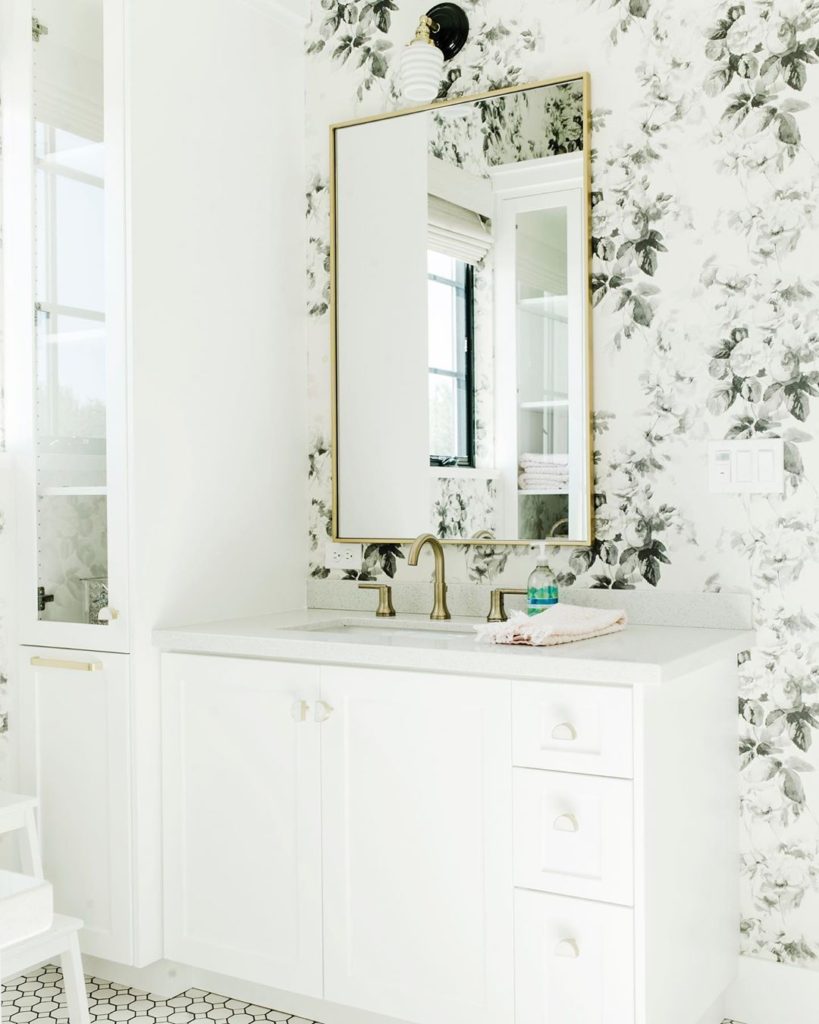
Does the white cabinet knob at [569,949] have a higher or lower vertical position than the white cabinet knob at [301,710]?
lower

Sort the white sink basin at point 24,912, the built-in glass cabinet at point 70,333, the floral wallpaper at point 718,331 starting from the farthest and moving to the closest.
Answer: the built-in glass cabinet at point 70,333
the floral wallpaper at point 718,331
the white sink basin at point 24,912

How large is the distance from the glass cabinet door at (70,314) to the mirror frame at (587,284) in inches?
25.8

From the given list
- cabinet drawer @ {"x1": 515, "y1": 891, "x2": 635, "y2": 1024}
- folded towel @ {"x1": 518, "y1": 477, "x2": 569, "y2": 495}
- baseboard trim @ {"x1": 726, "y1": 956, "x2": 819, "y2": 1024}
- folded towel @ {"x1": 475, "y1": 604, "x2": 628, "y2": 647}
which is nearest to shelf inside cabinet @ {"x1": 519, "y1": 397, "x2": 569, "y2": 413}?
folded towel @ {"x1": 518, "y1": 477, "x2": 569, "y2": 495}

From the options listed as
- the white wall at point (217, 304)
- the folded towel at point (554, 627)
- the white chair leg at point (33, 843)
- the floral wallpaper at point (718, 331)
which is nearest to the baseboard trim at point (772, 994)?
the floral wallpaper at point (718, 331)

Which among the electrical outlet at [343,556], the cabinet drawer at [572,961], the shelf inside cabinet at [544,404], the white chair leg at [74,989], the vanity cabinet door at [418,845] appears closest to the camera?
the cabinet drawer at [572,961]

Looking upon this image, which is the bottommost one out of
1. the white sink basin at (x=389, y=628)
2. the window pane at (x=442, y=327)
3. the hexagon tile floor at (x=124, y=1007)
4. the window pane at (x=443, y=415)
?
the hexagon tile floor at (x=124, y=1007)

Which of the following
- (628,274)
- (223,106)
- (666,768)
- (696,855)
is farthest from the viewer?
(223,106)

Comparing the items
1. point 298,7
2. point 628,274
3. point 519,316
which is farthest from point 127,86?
point 628,274

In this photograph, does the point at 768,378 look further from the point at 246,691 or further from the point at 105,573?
the point at 105,573

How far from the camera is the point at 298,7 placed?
9.27ft

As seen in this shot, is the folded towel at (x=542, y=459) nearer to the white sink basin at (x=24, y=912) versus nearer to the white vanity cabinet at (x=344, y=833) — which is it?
the white vanity cabinet at (x=344, y=833)

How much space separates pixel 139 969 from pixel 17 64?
209 cm

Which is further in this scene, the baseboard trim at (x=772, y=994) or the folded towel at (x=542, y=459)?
the folded towel at (x=542, y=459)

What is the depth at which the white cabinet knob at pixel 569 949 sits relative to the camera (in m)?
Result: 1.83
